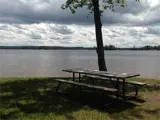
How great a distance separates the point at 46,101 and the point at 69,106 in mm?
890

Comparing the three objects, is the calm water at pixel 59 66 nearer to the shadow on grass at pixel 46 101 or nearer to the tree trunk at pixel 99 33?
the tree trunk at pixel 99 33

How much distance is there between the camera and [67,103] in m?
8.76

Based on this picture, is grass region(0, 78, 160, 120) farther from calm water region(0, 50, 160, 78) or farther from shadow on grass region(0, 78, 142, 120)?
calm water region(0, 50, 160, 78)

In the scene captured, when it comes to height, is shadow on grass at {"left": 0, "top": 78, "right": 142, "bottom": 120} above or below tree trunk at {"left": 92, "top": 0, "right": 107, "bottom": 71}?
below

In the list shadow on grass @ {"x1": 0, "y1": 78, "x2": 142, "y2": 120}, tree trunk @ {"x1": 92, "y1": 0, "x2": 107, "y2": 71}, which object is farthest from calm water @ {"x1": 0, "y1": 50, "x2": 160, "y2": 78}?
shadow on grass @ {"x1": 0, "y1": 78, "x2": 142, "y2": 120}

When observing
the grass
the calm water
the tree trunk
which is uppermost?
the tree trunk

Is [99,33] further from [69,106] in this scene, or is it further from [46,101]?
[69,106]

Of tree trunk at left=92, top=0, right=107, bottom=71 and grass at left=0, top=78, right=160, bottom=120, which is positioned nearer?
grass at left=0, top=78, right=160, bottom=120

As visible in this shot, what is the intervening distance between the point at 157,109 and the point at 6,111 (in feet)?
13.8

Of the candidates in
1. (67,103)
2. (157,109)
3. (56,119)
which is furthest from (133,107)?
(56,119)

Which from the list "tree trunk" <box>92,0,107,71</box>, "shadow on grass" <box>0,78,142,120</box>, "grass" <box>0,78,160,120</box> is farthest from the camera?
"tree trunk" <box>92,0,107,71</box>

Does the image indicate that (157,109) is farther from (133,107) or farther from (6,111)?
(6,111)

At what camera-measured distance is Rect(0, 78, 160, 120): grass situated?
24.6ft

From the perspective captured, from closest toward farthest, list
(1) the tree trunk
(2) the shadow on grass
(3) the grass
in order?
(3) the grass < (2) the shadow on grass < (1) the tree trunk
